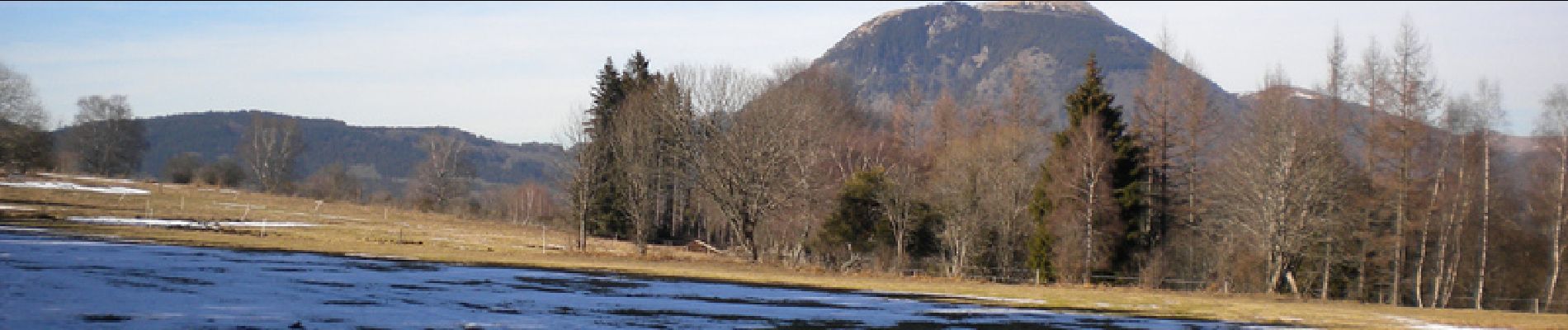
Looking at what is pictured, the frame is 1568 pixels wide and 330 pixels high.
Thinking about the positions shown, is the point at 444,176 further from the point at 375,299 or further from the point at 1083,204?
the point at 375,299

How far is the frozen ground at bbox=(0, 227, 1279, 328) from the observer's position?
60.2ft

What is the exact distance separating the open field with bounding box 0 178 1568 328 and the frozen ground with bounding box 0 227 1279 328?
4.99m

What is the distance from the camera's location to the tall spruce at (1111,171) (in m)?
57.3

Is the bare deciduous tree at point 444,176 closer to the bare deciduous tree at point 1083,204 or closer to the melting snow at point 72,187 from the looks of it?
the melting snow at point 72,187

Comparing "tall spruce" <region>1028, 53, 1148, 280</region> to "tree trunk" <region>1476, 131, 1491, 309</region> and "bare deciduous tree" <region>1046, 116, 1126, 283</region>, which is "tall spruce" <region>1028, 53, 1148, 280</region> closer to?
"bare deciduous tree" <region>1046, 116, 1126, 283</region>

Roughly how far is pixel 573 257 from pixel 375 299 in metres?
30.9

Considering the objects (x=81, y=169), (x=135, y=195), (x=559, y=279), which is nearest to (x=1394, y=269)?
(x=559, y=279)

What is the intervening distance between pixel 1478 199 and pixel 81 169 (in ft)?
417

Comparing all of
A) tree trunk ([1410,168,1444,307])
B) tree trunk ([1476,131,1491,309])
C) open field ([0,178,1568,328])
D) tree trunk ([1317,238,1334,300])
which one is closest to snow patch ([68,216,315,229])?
open field ([0,178,1568,328])

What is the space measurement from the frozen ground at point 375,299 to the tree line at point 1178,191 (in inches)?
862

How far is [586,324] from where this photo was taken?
20.8 m

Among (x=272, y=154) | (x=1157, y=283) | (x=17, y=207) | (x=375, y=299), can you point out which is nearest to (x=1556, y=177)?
(x=1157, y=283)

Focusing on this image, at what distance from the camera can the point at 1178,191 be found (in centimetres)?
→ 6681

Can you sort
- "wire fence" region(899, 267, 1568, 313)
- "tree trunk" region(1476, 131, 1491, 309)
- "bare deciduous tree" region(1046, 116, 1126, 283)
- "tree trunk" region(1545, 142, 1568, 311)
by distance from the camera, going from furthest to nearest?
"bare deciduous tree" region(1046, 116, 1126, 283) → "tree trunk" region(1476, 131, 1491, 309) → "tree trunk" region(1545, 142, 1568, 311) → "wire fence" region(899, 267, 1568, 313)
